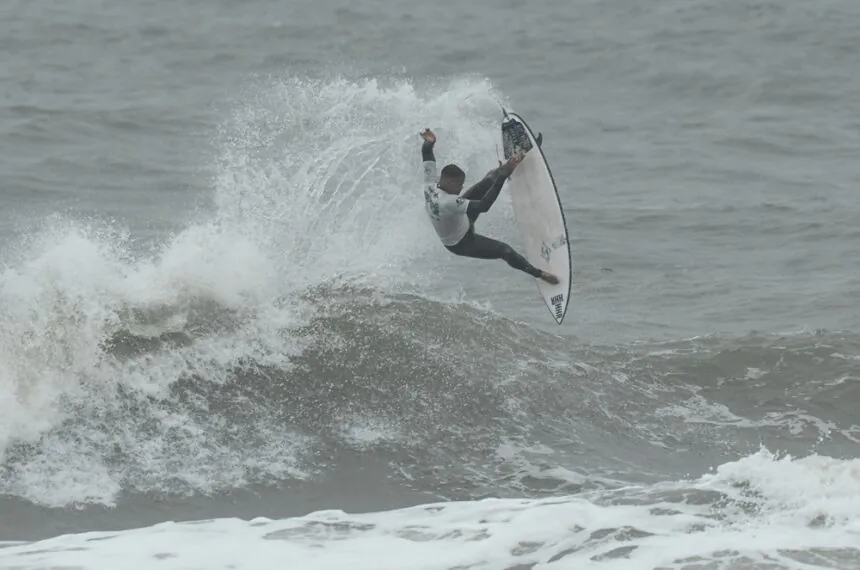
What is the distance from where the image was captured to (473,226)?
10938mm

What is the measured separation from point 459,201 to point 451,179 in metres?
0.23

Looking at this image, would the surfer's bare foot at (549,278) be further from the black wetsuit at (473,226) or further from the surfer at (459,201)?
the surfer at (459,201)

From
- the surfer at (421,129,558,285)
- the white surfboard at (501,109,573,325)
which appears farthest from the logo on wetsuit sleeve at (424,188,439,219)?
the white surfboard at (501,109,573,325)

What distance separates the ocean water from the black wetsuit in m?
1.08

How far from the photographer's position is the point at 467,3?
26.7 meters

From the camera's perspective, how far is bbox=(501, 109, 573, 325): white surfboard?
448 inches

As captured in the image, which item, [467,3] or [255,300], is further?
[467,3]

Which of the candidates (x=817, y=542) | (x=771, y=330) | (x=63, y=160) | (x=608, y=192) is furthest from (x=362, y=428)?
(x=63, y=160)

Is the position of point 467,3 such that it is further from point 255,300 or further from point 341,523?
point 341,523

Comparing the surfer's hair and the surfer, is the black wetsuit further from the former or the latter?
the surfer's hair

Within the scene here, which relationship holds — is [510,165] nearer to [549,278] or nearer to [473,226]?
[473,226]

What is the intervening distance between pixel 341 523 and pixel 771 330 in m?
5.94

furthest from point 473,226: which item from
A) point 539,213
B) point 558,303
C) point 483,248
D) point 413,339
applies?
point 413,339

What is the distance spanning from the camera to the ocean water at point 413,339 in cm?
843
